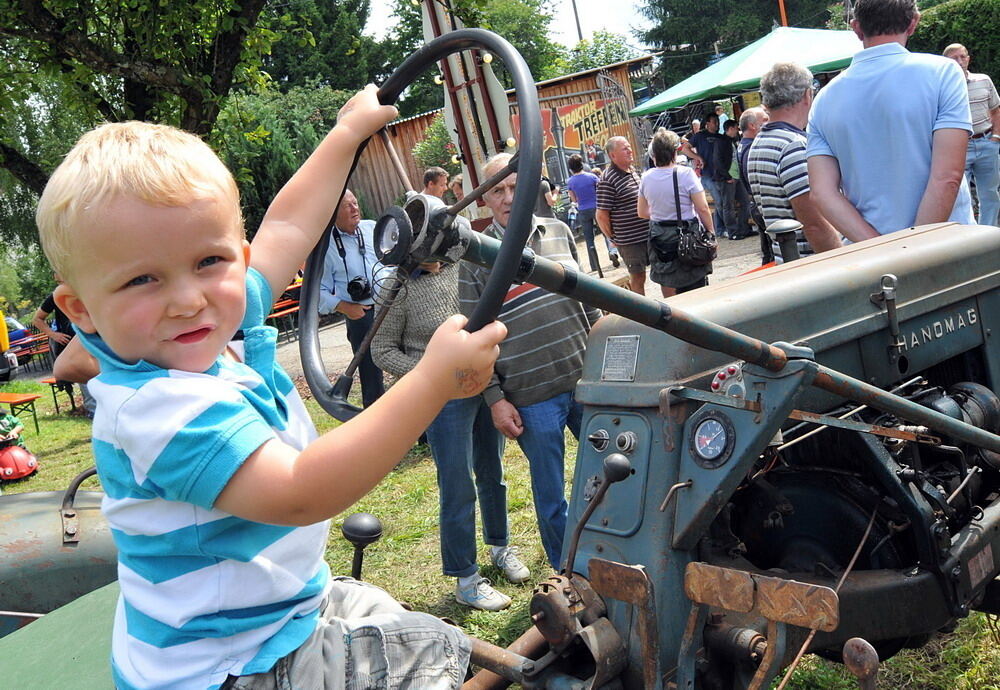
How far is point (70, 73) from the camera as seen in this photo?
655cm

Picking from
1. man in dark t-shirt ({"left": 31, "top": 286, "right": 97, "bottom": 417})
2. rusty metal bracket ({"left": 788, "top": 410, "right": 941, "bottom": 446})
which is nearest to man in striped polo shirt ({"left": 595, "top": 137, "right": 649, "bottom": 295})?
man in dark t-shirt ({"left": 31, "top": 286, "right": 97, "bottom": 417})

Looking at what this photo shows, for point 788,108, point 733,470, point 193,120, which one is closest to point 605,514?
point 733,470

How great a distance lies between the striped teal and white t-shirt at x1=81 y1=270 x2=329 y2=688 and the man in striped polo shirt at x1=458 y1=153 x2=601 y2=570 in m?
2.00

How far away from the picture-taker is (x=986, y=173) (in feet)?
25.5

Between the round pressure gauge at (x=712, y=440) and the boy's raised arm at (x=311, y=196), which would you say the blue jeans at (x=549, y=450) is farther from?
the boy's raised arm at (x=311, y=196)

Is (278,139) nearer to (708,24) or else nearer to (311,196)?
(311,196)

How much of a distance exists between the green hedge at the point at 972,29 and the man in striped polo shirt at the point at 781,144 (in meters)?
15.2

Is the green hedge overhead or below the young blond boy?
overhead

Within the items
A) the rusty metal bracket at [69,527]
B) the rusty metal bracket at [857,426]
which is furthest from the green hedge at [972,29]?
the rusty metal bracket at [69,527]

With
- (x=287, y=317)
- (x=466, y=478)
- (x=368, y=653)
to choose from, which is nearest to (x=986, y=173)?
(x=466, y=478)

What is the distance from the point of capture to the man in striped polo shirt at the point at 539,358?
3480 millimetres

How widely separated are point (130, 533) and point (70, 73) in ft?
20.4

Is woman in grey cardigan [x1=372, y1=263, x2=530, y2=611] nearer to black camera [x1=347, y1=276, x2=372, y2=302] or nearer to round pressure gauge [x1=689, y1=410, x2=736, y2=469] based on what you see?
black camera [x1=347, y1=276, x2=372, y2=302]

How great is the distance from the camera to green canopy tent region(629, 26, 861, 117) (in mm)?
13234
